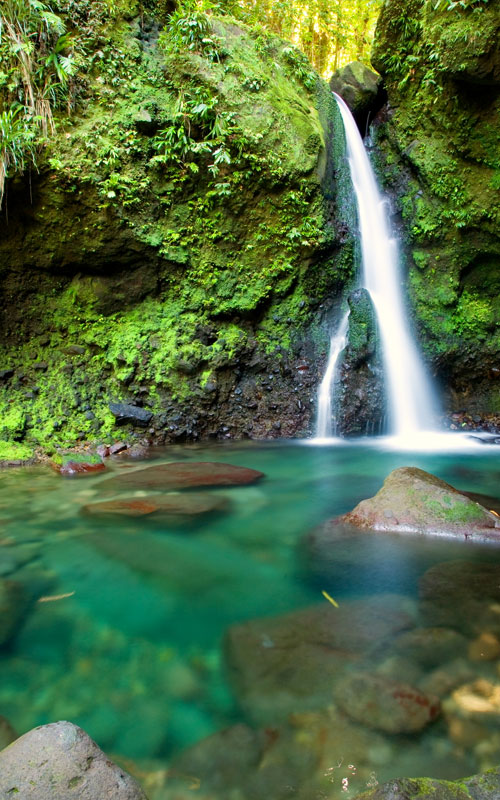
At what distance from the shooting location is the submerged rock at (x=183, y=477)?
5.11 m

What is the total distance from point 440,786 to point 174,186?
8.19m

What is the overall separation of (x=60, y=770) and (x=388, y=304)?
29.4 ft

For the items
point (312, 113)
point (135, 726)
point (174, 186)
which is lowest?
point (135, 726)

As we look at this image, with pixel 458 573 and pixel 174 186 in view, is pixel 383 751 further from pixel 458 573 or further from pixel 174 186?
pixel 174 186

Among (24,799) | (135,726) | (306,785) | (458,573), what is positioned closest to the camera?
(24,799)

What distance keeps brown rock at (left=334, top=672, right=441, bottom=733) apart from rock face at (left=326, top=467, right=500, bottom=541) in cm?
175

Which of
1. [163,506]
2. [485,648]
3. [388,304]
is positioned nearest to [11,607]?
[163,506]

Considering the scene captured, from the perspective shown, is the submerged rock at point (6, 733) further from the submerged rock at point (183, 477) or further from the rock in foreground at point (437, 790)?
the submerged rock at point (183, 477)

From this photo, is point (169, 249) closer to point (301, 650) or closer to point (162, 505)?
point (162, 505)

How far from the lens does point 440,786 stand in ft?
4.13

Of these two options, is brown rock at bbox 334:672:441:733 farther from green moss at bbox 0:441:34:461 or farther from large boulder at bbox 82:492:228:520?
green moss at bbox 0:441:34:461

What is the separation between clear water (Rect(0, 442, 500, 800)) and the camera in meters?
1.62

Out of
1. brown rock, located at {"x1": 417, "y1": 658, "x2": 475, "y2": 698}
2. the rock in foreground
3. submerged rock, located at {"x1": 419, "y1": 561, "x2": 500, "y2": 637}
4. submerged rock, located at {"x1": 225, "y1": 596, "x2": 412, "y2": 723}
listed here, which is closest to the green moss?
submerged rock, located at {"x1": 225, "y1": 596, "x2": 412, "y2": 723}

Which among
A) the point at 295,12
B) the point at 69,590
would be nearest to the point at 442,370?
the point at 69,590
